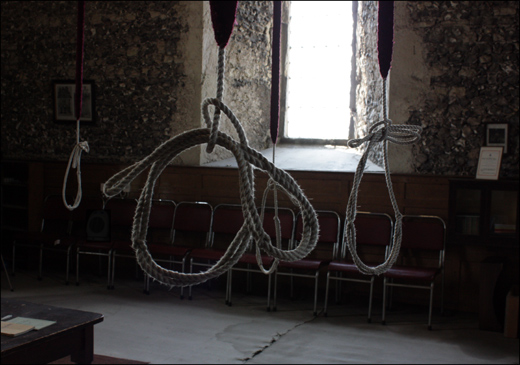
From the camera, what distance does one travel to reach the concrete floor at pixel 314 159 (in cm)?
547

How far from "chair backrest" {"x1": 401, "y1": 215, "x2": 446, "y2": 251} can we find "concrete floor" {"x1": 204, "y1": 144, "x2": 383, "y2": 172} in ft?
2.08

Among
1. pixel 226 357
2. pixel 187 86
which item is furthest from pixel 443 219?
pixel 187 86

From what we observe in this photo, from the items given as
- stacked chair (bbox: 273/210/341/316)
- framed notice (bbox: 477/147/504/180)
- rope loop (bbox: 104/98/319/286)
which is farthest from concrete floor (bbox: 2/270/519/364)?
rope loop (bbox: 104/98/319/286)

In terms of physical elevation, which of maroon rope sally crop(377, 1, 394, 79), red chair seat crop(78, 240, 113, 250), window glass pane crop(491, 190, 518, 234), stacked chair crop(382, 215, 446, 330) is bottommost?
red chair seat crop(78, 240, 113, 250)

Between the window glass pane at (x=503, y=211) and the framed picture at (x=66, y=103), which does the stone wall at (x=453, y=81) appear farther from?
the framed picture at (x=66, y=103)

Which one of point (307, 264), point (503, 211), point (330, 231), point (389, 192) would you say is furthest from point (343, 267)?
point (389, 192)

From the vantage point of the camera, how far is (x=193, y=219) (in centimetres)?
557

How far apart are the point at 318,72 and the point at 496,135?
2.21m

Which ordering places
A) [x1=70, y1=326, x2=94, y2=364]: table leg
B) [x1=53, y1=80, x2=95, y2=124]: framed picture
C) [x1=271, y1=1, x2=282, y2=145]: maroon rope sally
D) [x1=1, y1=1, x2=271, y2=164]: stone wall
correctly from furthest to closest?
[x1=53, y1=80, x2=95, y2=124]: framed picture < [x1=1, y1=1, x2=271, y2=164]: stone wall < [x1=70, y1=326, x2=94, y2=364]: table leg < [x1=271, y1=1, x2=282, y2=145]: maroon rope sally

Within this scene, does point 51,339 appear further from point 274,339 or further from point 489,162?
point 489,162

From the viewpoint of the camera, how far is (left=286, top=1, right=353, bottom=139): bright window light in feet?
20.5

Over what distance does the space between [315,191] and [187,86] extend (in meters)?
1.74

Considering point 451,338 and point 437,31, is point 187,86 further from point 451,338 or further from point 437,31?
point 451,338

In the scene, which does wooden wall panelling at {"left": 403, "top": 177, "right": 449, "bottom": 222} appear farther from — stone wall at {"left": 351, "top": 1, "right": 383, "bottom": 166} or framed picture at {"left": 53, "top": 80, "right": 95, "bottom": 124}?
framed picture at {"left": 53, "top": 80, "right": 95, "bottom": 124}
